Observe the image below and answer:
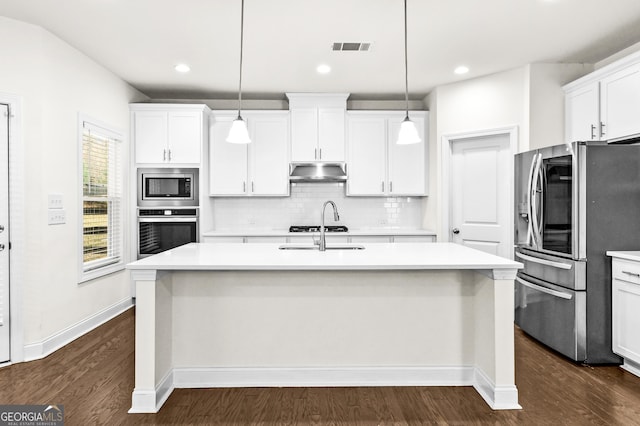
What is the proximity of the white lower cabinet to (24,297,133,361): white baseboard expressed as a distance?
14.7ft

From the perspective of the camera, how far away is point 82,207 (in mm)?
3900

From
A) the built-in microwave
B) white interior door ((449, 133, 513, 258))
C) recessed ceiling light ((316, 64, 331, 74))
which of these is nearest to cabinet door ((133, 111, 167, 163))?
the built-in microwave

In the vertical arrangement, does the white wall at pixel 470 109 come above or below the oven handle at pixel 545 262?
above

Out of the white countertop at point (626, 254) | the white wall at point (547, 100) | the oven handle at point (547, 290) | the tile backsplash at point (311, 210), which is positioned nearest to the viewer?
the white countertop at point (626, 254)

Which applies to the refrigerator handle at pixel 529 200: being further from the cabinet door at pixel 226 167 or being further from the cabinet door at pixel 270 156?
the cabinet door at pixel 226 167

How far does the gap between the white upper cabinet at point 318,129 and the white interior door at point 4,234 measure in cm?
292

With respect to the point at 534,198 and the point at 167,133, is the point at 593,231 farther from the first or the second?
the point at 167,133

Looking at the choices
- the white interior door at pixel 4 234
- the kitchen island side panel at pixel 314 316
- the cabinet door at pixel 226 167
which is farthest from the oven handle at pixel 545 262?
the white interior door at pixel 4 234

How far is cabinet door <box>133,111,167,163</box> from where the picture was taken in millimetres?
4914

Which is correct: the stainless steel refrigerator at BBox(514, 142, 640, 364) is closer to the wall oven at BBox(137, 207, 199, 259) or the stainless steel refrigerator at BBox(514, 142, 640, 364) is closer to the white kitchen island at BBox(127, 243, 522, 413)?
the white kitchen island at BBox(127, 243, 522, 413)

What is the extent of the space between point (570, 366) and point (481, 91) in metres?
2.97

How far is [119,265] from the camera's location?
181 inches

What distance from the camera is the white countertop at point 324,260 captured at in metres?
2.34

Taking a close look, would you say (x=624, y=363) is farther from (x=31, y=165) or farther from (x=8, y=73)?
(x=8, y=73)
